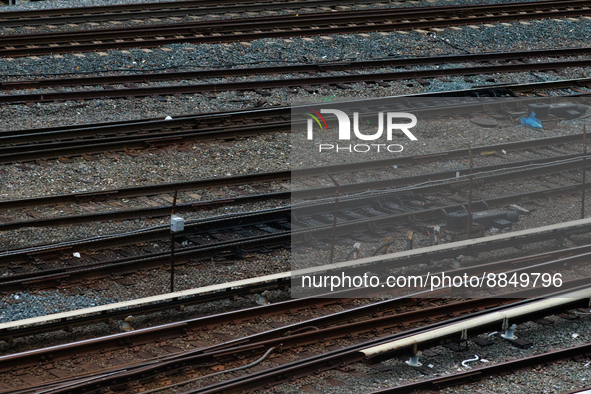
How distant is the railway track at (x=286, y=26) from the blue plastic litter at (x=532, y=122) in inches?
227

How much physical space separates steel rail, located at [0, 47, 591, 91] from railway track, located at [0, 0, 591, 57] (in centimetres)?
162

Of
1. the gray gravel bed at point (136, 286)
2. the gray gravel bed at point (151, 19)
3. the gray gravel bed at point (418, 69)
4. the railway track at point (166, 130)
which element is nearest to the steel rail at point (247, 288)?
the gray gravel bed at point (136, 286)

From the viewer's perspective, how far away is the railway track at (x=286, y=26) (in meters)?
18.8

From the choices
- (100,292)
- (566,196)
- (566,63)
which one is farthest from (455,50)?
(100,292)

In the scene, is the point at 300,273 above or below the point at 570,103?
below

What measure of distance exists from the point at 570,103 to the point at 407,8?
6925mm

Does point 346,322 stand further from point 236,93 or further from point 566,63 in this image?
point 566,63

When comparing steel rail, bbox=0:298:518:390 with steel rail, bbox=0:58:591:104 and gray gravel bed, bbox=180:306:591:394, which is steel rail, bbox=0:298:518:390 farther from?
steel rail, bbox=0:58:591:104

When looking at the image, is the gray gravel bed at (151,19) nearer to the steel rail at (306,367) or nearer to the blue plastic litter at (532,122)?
the blue plastic litter at (532,122)

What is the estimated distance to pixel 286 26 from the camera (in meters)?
21.2

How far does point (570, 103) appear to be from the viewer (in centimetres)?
1797

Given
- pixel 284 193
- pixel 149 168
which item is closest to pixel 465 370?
pixel 284 193

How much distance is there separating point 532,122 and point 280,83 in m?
5.73

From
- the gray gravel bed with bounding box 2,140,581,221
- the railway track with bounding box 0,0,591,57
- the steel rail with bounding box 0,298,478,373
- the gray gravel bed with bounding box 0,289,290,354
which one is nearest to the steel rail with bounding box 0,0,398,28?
the railway track with bounding box 0,0,591,57
